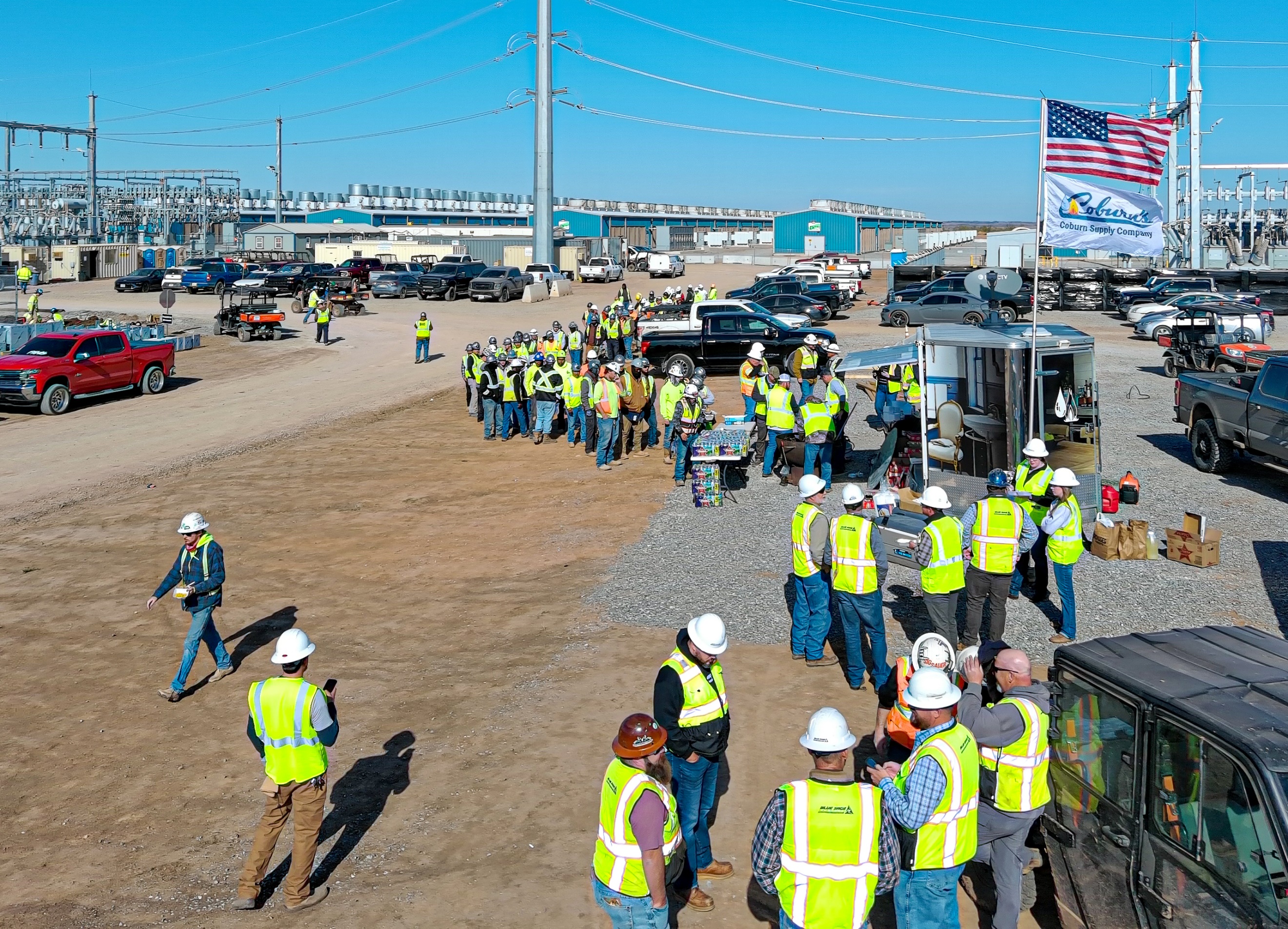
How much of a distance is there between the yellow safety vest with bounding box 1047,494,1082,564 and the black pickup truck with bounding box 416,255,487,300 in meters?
42.5

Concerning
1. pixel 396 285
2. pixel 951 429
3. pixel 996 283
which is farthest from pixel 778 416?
pixel 396 285

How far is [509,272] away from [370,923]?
4660 cm

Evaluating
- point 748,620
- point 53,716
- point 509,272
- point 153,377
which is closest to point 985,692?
point 748,620

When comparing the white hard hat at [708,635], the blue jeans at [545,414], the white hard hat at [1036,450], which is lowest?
the white hard hat at [708,635]

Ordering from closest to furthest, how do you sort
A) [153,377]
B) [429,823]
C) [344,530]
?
[429,823] < [344,530] < [153,377]

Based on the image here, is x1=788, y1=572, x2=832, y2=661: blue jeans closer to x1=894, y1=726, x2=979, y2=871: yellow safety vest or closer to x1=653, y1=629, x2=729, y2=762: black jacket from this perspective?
x1=653, y1=629, x2=729, y2=762: black jacket

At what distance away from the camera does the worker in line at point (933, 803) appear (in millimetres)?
5059

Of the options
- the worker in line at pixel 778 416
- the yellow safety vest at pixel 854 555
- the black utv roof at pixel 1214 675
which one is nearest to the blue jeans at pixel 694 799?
the black utv roof at pixel 1214 675

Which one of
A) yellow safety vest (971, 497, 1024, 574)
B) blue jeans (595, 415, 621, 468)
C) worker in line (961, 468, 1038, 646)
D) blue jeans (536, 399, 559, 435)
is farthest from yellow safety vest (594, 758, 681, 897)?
blue jeans (536, 399, 559, 435)

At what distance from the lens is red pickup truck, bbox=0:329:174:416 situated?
24.4 meters

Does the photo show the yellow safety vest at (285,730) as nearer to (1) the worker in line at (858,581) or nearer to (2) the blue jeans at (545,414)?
(1) the worker in line at (858,581)

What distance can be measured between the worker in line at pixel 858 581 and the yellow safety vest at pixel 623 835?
424 centimetres

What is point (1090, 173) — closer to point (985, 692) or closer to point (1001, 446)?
point (1001, 446)

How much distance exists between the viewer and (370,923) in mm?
6266
